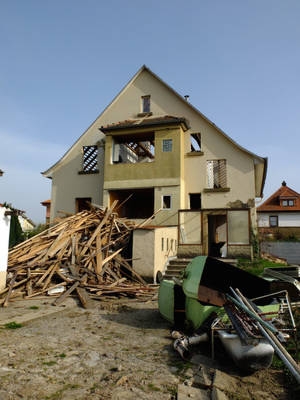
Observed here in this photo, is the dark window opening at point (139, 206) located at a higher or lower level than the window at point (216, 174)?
lower

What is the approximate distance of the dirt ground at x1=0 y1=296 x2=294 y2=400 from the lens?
143 inches

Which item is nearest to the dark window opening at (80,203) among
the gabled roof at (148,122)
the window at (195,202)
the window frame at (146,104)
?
the gabled roof at (148,122)

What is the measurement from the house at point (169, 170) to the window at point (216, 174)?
0.06 metres

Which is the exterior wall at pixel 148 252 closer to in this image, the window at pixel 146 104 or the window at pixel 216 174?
the window at pixel 216 174

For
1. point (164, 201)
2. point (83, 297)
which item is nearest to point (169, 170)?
point (164, 201)

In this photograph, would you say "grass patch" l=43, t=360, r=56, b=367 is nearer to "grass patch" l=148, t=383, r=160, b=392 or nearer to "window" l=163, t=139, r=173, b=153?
"grass patch" l=148, t=383, r=160, b=392

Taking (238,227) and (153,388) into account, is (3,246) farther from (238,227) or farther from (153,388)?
(238,227)

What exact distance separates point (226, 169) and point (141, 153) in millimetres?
8498

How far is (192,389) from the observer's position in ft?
12.0

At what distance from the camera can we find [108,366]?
438 cm

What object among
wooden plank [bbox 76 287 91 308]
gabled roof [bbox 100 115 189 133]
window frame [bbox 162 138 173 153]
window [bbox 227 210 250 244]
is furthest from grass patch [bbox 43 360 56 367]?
gabled roof [bbox 100 115 189 133]

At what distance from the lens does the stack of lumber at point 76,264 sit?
958cm

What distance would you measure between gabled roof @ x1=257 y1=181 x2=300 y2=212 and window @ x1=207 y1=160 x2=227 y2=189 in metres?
26.1

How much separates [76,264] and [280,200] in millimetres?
36920
